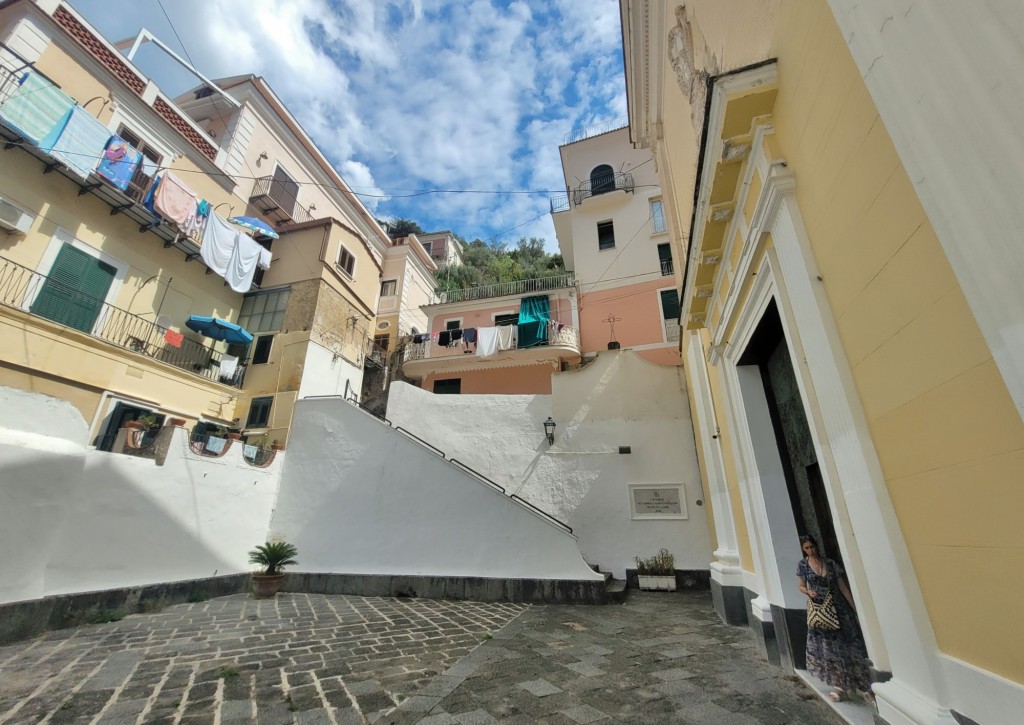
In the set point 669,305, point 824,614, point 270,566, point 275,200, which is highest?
point 275,200

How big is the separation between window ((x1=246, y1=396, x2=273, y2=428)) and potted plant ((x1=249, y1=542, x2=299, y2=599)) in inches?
164

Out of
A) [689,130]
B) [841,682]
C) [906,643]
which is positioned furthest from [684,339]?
[906,643]

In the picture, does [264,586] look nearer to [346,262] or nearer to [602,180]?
[346,262]

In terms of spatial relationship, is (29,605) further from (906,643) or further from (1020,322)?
(1020,322)

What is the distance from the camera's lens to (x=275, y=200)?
50.3 feet

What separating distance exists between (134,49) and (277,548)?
1512cm

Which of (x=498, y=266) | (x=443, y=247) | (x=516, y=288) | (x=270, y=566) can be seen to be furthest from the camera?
A: (x=443, y=247)

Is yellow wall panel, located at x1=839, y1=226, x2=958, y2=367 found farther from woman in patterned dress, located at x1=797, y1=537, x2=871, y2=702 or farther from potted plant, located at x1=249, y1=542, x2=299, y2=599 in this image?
potted plant, located at x1=249, y1=542, x2=299, y2=599

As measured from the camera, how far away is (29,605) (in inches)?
208

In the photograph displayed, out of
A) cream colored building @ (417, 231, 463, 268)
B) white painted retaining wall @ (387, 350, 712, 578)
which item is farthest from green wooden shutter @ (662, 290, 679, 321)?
cream colored building @ (417, 231, 463, 268)

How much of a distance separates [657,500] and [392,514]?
5.97 m

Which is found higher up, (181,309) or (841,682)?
(181,309)

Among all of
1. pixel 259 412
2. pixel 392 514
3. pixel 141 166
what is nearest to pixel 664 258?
pixel 392 514

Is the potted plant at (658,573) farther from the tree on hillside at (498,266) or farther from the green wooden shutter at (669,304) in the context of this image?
the tree on hillside at (498,266)
